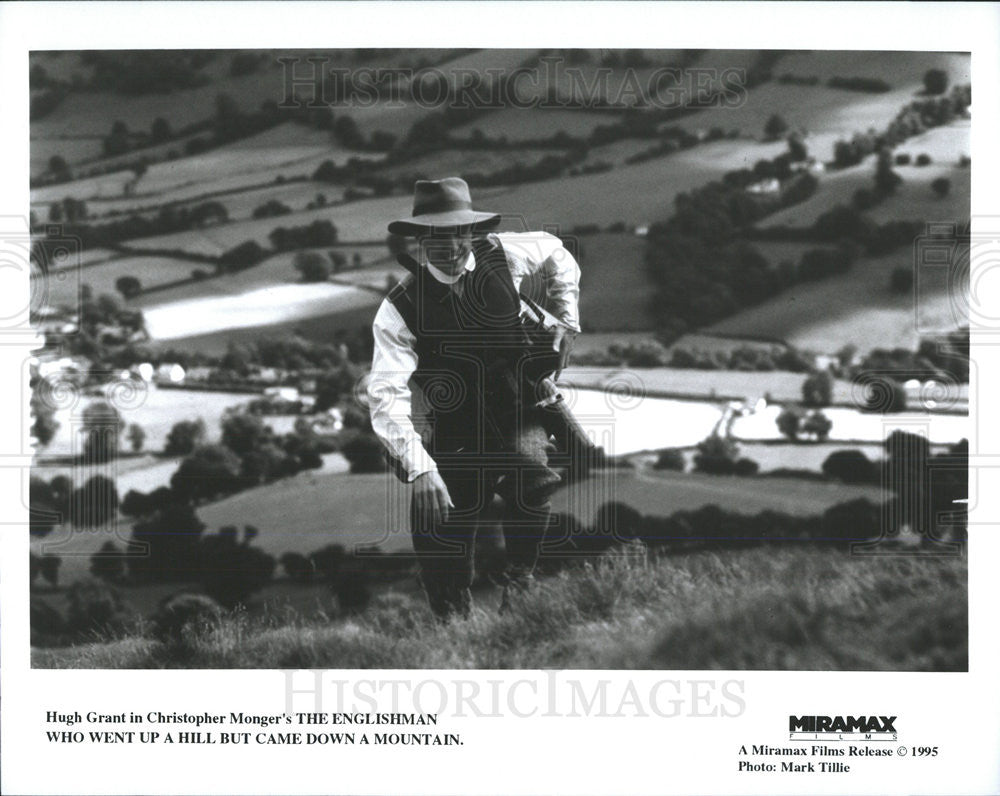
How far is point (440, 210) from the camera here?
495cm

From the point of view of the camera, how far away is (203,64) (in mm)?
4996

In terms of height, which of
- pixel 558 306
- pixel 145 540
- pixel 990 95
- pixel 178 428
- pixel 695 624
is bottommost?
pixel 695 624

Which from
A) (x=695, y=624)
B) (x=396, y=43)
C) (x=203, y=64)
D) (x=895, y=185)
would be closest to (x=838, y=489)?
(x=695, y=624)

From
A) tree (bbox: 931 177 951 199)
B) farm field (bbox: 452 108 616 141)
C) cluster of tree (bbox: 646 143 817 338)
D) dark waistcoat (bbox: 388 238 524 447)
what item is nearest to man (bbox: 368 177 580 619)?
dark waistcoat (bbox: 388 238 524 447)

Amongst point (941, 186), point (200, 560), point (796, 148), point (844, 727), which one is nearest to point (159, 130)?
point (200, 560)

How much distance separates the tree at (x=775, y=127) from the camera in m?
4.99

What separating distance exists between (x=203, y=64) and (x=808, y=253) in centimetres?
252

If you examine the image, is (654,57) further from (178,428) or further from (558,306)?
(178,428)

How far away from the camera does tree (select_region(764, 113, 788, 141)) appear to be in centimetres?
499

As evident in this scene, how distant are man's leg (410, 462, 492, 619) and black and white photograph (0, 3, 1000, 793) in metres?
0.01

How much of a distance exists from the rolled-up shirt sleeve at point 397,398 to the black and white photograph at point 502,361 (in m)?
0.02

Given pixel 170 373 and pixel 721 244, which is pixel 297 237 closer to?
pixel 170 373

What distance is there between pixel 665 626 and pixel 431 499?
1.04 metres

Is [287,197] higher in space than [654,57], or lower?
lower
